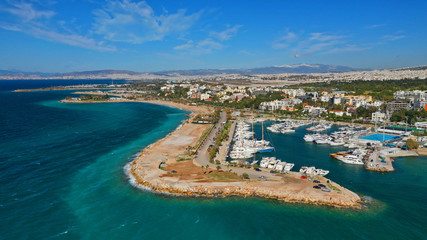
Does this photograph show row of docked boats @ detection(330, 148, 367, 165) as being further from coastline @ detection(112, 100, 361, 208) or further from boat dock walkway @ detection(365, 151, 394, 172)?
coastline @ detection(112, 100, 361, 208)

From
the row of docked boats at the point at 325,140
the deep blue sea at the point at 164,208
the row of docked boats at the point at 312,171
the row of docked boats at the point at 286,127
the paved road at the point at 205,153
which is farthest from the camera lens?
the row of docked boats at the point at 286,127

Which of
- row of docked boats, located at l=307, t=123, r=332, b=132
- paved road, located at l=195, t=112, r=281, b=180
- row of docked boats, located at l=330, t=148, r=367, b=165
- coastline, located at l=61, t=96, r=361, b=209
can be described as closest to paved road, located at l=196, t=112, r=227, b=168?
paved road, located at l=195, t=112, r=281, b=180

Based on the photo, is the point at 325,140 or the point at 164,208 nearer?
the point at 164,208

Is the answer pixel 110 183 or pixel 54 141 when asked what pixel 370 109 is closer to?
pixel 110 183

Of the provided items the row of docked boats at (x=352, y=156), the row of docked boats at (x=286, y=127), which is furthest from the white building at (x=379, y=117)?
the row of docked boats at (x=352, y=156)

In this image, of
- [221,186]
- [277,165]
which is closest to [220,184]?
[221,186]

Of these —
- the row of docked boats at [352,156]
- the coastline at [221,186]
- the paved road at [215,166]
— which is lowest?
the coastline at [221,186]

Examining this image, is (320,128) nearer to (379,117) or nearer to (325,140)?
(325,140)

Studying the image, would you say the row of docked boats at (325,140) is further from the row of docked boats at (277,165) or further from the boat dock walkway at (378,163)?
the row of docked boats at (277,165)

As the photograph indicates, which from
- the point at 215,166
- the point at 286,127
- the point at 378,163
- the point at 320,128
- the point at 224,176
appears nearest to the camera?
the point at 224,176
